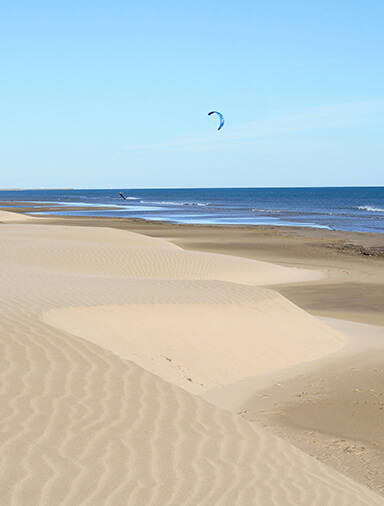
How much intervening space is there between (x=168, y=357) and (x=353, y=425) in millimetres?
2728

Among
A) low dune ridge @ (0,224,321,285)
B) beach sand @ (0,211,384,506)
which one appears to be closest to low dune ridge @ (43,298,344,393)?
beach sand @ (0,211,384,506)

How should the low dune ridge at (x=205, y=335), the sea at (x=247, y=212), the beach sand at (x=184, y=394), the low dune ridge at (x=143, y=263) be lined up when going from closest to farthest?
1. the beach sand at (x=184, y=394)
2. the low dune ridge at (x=205, y=335)
3. the low dune ridge at (x=143, y=263)
4. the sea at (x=247, y=212)

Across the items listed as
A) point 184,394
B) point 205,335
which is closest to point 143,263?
point 205,335

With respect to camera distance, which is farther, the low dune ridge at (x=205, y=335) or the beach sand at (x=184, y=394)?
the low dune ridge at (x=205, y=335)

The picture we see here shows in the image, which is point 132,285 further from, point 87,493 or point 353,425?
point 87,493

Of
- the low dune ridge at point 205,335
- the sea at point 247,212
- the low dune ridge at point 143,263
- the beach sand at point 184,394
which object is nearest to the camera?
the beach sand at point 184,394

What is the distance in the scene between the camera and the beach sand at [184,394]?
16.0 feet

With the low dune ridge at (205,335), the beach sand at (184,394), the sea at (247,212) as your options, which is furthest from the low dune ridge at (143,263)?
the sea at (247,212)

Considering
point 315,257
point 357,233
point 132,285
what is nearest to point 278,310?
point 132,285

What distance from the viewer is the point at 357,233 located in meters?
39.9

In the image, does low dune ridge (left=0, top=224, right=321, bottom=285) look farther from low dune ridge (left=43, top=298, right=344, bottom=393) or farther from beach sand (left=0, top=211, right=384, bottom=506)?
low dune ridge (left=43, top=298, right=344, bottom=393)

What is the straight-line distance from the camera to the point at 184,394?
680 cm

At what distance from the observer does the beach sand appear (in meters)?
4.87

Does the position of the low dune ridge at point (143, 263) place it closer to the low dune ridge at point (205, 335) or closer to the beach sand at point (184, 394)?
the beach sand at point (184, 394)
